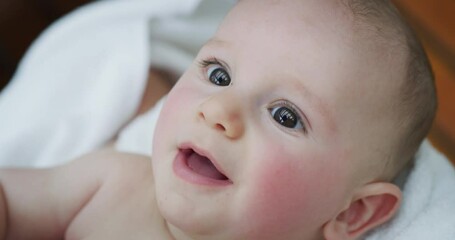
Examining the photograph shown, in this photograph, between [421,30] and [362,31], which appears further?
[421,30]

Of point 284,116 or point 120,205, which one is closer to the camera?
point 284,116

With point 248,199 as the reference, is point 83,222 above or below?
below

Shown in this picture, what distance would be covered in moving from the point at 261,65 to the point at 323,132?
117mm

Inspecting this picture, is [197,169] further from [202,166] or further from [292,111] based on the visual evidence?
[292,111]

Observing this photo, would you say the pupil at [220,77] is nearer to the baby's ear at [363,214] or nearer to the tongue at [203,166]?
the tongue at [203,166]

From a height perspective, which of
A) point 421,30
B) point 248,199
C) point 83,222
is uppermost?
point 248,199

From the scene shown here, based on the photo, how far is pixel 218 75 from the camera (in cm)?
84

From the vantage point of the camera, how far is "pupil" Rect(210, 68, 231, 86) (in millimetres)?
832

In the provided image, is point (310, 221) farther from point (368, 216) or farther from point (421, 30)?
point (421, 30)

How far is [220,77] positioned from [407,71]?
0.82 ft

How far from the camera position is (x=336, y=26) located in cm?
80

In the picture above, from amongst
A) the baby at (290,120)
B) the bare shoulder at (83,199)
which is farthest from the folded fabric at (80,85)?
the baby at (290,120)

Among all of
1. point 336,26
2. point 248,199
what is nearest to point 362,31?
point 336,26

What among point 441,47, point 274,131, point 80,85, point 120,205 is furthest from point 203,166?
point 441,47
